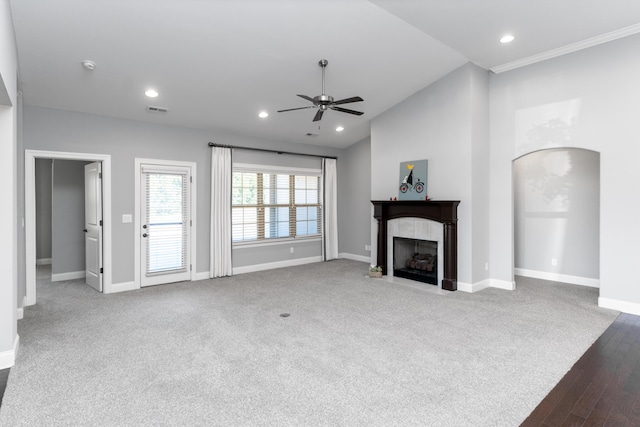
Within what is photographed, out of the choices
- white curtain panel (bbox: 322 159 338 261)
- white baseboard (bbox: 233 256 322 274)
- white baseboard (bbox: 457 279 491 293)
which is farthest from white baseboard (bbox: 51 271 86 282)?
white baseboard (bbox: 457 279 491 293)

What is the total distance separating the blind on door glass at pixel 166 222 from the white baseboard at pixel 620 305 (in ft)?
20.6

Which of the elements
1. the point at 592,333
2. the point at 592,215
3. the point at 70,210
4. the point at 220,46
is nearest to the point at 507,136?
the point at 592,215

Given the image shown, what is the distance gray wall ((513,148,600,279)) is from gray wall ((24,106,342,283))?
209 inches

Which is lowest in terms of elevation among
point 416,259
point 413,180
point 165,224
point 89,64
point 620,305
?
point 620,305

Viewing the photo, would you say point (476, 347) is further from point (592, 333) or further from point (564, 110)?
point (564, 110)

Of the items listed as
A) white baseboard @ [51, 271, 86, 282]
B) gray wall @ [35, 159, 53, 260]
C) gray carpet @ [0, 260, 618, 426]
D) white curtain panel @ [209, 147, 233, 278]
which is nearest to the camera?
gray carpet @ [0, 260, 618, 426]

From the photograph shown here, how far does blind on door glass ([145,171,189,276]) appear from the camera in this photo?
588 centimetres

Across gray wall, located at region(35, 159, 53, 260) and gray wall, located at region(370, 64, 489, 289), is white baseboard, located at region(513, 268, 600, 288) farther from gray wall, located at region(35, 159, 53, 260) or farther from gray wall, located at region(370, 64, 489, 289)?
gray wall, located at region(35, 159, 53, 260)

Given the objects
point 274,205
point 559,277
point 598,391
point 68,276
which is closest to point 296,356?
point 598,391

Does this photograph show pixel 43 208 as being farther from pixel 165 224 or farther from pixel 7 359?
pixel 7 359

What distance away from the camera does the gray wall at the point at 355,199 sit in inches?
320

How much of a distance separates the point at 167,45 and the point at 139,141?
234 cm

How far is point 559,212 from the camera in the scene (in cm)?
599

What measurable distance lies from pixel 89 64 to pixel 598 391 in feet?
18.7
